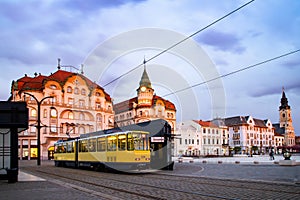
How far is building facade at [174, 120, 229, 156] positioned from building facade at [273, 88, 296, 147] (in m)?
60.2

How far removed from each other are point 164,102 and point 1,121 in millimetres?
77812

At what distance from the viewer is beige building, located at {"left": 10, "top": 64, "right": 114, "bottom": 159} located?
7112cm

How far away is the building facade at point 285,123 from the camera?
506 ft

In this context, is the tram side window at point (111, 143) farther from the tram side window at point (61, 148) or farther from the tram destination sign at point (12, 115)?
the tram side window at point (61, 148)

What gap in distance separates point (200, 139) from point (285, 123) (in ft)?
248

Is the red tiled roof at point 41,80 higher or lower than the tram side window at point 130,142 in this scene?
higher

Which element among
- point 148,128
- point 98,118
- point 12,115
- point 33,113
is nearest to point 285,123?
point 98,118

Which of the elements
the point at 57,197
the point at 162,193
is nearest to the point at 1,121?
the point at 57,197

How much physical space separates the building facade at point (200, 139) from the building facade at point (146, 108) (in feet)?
17.8

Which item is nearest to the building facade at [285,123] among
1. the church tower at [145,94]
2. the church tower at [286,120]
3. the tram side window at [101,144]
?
the church tower at [286,120]

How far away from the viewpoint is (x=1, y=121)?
58.5 feet

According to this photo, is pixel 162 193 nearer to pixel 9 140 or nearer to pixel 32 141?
pixel 9 140

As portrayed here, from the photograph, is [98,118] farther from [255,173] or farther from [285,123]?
[285,123]

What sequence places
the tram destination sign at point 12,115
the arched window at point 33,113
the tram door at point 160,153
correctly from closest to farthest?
1. the tram destination sign at point 12,115
2. the tram door at point 160,153
3. the arched window at point 33,113
